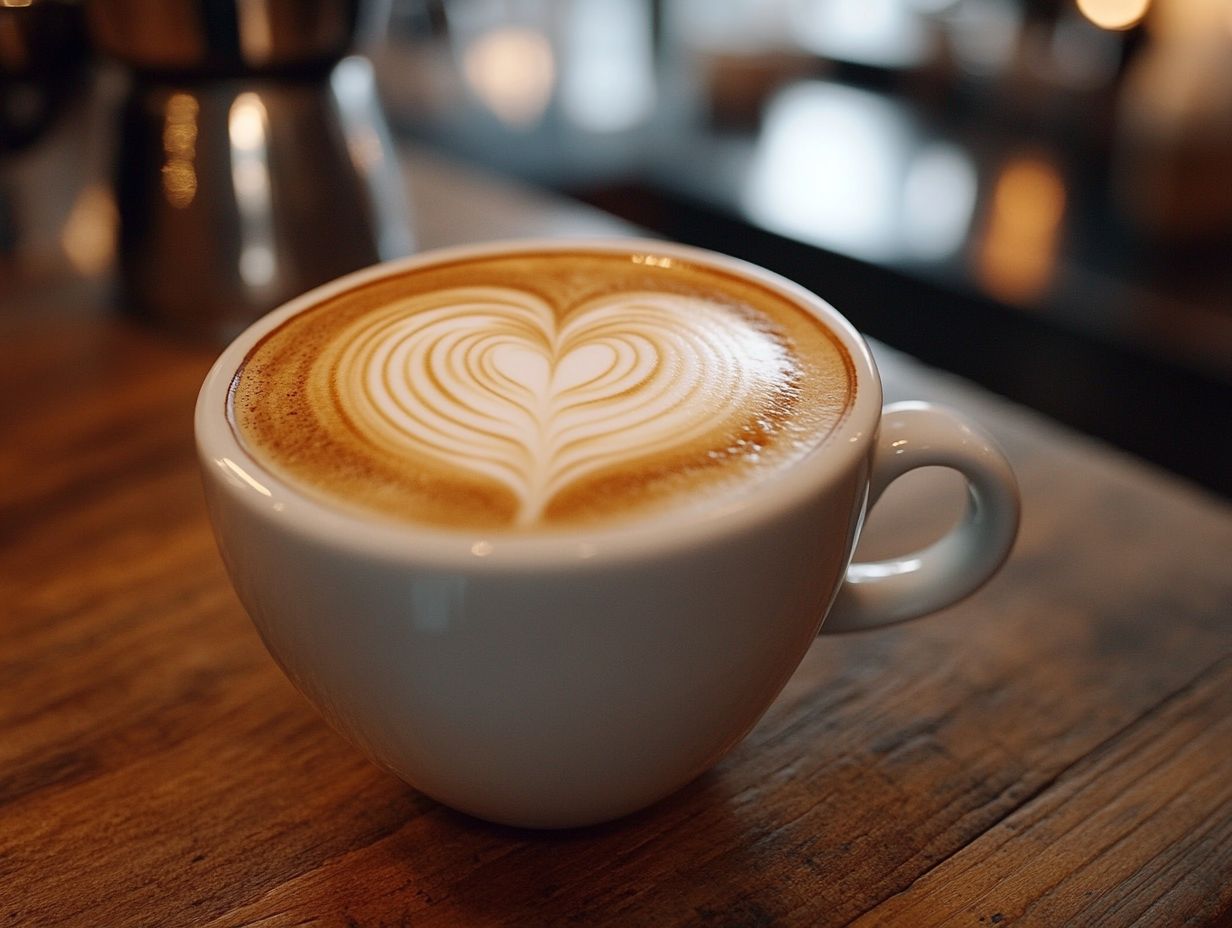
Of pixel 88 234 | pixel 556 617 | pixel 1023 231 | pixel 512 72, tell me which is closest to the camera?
pixel 556 617

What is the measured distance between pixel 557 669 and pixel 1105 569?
1.37 feet

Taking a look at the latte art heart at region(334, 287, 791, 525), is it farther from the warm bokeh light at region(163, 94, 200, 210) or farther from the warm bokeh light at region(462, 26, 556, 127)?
the warm bokeh light at region(462, 26, 556, 127)

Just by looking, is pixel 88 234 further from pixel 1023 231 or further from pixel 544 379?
pixel 1023 231

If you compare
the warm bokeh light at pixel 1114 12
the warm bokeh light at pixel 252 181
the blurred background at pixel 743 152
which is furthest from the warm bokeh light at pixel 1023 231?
the warm bokeh light at pixel 252 181

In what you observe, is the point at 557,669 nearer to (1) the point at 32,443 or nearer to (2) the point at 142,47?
(1) the point at 32,443

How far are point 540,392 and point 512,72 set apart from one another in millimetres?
2304

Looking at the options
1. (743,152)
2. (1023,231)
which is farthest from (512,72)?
(1023,231)

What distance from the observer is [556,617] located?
370 millimetres

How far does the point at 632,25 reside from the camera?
3287 millimetres

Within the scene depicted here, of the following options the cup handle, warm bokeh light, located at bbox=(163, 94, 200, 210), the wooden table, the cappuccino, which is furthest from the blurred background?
the cup handle

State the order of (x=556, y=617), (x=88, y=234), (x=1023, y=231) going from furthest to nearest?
(x=1023, y=231)
(x=88, y=234)
(x=556, y=617)

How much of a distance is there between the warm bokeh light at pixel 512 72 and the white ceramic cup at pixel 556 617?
1.95 metres

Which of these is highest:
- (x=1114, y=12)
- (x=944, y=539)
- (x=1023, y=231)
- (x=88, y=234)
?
(x=944, y=539)

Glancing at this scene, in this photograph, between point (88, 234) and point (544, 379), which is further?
point (88, 234)
